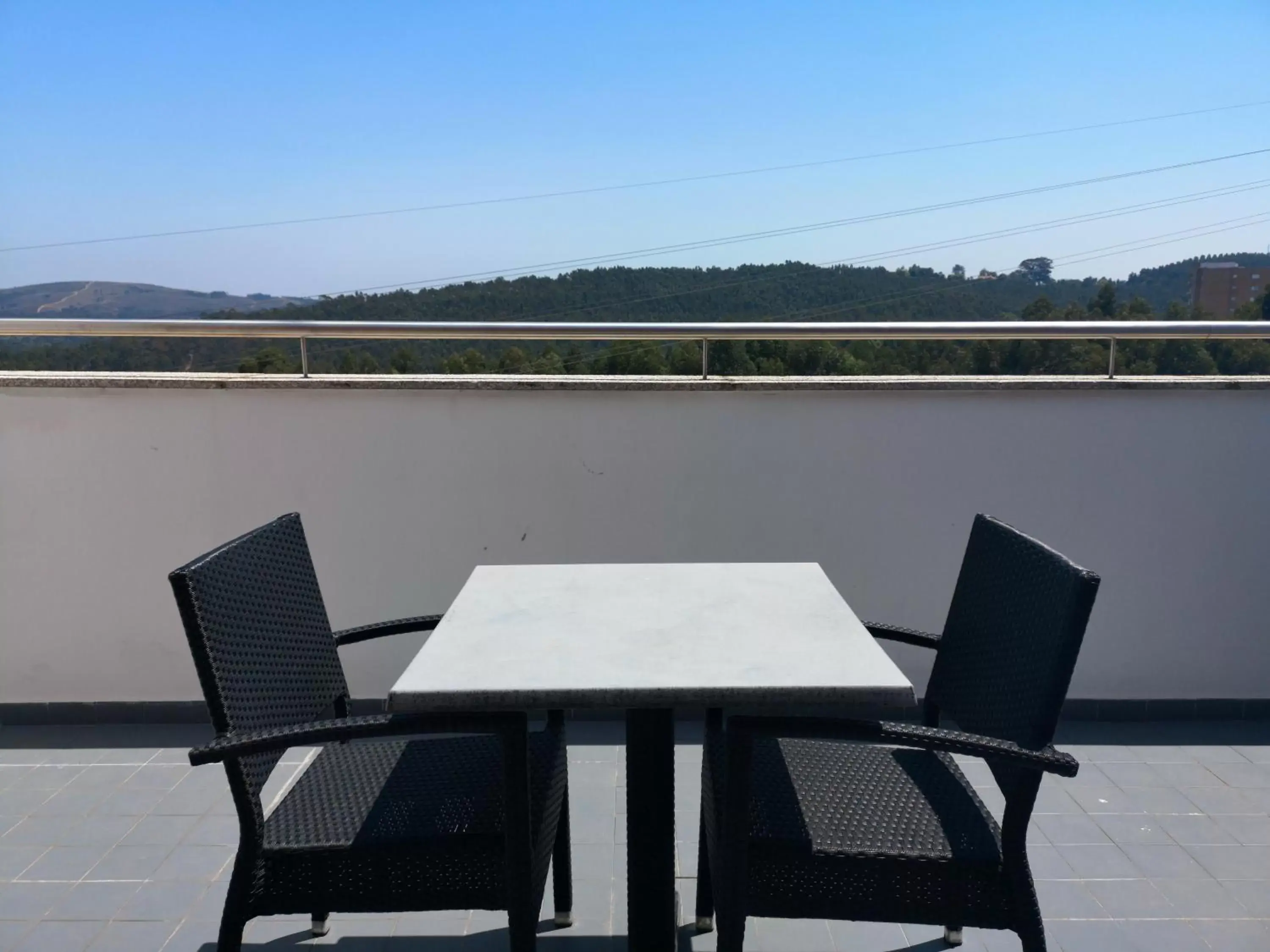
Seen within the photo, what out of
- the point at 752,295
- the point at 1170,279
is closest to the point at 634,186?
the point at 752,295

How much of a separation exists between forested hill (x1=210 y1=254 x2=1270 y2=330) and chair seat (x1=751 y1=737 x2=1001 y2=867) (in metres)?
1.92

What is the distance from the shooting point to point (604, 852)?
2.40 meters

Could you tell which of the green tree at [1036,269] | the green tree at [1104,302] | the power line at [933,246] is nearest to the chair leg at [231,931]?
the power line at [933,246]

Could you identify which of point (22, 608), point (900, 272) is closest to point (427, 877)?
point (22, 608)

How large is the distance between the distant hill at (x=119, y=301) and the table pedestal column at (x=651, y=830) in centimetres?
246

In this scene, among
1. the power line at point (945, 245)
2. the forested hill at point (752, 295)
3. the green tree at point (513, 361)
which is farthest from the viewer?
the power line at point (945, 245)

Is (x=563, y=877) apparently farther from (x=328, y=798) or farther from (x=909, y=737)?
(x=909, y=737)

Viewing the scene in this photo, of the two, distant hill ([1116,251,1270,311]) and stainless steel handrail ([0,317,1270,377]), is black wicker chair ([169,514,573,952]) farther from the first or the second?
distant hill ([1116,251,1270,311])

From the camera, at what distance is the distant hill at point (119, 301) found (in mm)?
3396

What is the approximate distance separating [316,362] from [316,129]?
10.2m

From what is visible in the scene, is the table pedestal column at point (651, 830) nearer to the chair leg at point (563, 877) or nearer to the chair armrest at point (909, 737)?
the chair armrest at point (909, 737)

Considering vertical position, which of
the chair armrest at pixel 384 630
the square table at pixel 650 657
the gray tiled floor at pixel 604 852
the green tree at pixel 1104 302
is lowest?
the gray tiled floor at pixel 604 852

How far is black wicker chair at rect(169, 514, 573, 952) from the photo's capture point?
145cm

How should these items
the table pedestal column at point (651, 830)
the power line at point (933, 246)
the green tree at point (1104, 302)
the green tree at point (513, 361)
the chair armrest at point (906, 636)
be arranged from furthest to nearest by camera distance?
the power line at point (933, 246), the green tree at point (1104, 302), the green tree at point (513, 361), the chair armrest at point (906, 636), the table pedestal column at point (651, 830)
